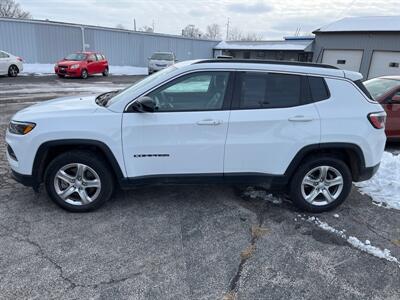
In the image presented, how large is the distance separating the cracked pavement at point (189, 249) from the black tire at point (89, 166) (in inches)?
4.5

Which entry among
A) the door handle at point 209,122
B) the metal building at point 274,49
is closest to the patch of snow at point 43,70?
the metal building at point 274,49

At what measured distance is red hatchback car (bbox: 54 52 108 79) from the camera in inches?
A: 759

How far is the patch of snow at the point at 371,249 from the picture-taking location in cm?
324

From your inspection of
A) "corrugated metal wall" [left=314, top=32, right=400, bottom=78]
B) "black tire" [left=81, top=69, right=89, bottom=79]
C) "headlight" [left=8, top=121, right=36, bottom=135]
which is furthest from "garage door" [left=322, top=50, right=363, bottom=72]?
"headlight" [left=8, top=121, right=36, bottom=135]

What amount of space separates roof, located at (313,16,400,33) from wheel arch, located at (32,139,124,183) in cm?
2353

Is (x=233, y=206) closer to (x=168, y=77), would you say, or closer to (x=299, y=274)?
(x=299, y=274)

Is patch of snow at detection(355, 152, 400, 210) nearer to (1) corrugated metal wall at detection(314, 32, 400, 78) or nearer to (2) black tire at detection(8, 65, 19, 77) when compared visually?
(2) black tire at detection(8, 65, 19, 77)

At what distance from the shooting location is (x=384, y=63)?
71.5ft

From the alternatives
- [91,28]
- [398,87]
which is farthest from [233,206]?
[91,28]

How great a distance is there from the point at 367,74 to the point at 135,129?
23.0 m

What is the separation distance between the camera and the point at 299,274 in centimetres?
295

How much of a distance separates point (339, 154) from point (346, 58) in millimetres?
23074

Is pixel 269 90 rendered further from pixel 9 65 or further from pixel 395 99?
pixel 9 65

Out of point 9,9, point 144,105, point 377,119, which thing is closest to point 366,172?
point 377,119
